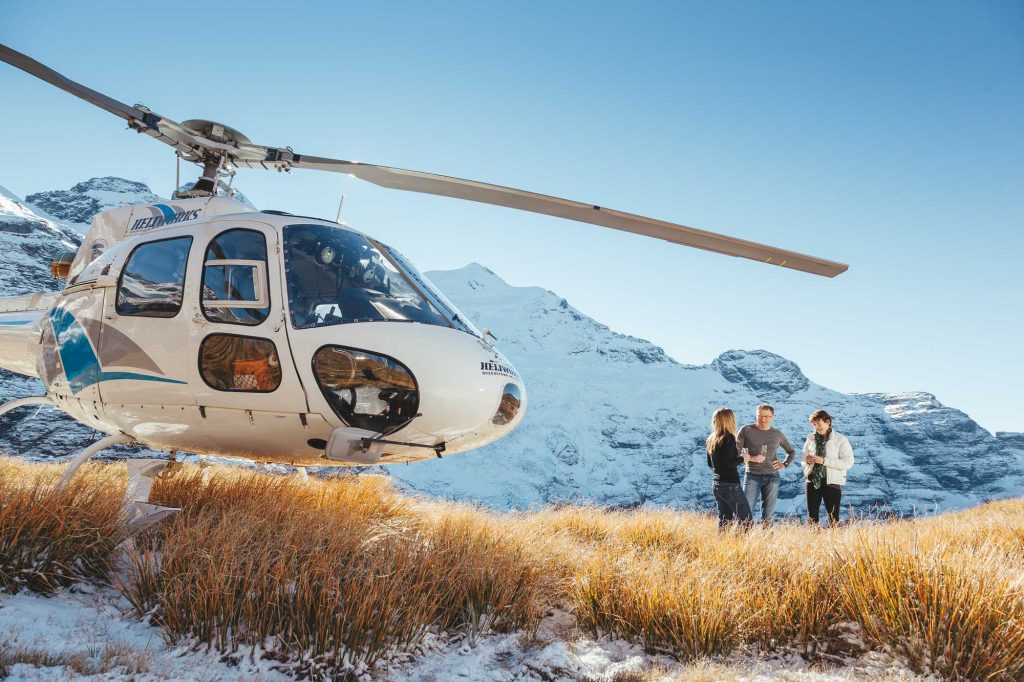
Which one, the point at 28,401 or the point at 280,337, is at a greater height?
the point at 280,337

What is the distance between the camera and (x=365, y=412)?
418cm

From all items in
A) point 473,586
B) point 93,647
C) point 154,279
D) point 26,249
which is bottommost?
point 26,249

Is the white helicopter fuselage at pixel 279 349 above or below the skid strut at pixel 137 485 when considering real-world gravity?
above

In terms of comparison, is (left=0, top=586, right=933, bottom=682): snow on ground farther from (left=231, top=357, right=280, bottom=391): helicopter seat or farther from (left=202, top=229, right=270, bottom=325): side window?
(left=202, top=229, right=270, bottom=325): side window

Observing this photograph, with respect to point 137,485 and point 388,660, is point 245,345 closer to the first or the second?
point 137,485

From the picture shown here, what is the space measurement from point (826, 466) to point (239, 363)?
22.2ft

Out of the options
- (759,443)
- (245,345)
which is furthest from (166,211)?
(759,443)

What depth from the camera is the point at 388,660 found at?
2959mm

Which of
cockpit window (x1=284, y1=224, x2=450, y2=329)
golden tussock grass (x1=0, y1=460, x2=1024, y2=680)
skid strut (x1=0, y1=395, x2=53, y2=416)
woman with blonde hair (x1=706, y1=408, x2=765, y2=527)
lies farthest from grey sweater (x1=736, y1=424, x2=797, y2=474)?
skid strut (x1=0, y1=395, x2=53, y2=416)

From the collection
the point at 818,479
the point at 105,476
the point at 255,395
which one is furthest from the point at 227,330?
the point at 818,479

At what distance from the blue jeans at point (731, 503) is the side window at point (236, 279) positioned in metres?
5.55

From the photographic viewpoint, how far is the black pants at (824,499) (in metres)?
7.14

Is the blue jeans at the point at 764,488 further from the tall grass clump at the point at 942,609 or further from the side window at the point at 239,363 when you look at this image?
the side window at the point at 239,363

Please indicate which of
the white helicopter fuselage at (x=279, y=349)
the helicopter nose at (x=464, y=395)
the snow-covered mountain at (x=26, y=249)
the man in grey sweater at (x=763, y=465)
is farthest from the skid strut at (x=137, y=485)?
the snow-covered mountain at (x=26, y=249)
